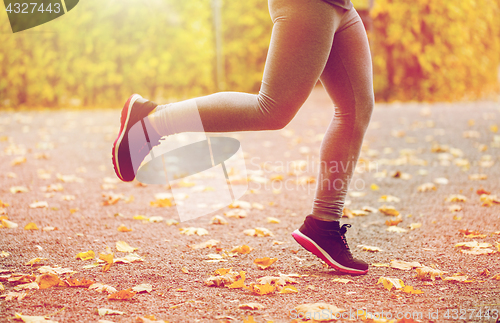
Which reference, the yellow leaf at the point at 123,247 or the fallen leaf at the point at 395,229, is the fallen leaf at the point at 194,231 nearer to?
the yellow leaf at the point at 123,247

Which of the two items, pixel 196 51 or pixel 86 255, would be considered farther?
pixel 196 51

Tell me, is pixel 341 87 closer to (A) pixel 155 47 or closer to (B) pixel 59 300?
(B) pixel 59 300

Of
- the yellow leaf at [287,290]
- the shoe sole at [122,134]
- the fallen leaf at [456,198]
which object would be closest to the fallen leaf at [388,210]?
the fallen leaf at [456,198]

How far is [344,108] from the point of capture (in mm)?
2010

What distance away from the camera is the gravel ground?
1.76 meters

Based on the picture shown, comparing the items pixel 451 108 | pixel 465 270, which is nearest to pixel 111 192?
pixel 465 270

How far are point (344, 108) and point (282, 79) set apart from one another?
36 centimetres

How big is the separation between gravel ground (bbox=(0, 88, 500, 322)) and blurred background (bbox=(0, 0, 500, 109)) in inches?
128

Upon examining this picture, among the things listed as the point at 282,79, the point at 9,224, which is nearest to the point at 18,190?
the point at 9,224

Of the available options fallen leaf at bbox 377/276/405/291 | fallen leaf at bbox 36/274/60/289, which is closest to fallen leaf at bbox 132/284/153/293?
fallen leaf at bbox 36/274/60/289

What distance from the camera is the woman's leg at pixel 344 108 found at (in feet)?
6.35

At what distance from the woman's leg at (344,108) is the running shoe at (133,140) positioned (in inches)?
28.9

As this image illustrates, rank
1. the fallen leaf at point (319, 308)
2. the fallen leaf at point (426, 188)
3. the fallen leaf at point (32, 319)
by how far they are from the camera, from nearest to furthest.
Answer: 1. the fallen leaf at point (32, 319)
2. the fallen leaf at point (319, 308)
3. the fallen leaf at point (426, 188)

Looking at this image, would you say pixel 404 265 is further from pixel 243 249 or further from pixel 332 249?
pixel 243 249
